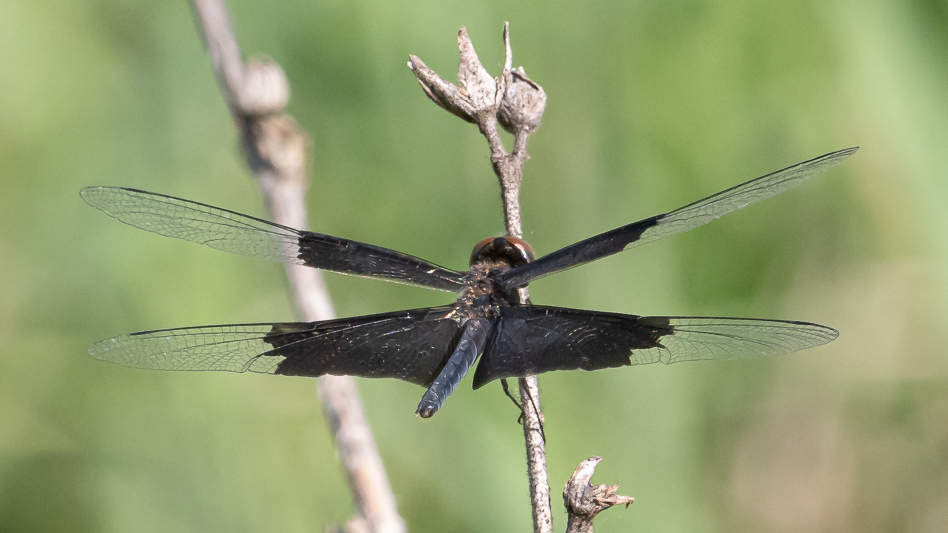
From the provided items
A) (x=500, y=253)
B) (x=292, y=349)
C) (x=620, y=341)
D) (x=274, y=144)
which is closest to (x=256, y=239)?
(x=292, y=349)

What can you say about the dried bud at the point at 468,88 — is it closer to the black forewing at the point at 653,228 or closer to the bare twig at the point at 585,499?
the black forewing at the point at 653,228

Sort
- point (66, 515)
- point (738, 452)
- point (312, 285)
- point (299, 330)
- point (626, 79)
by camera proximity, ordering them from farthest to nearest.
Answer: point (626, 79) → point (738, 452) → point (66, 515) → point (299, 330) → point (312, 285)

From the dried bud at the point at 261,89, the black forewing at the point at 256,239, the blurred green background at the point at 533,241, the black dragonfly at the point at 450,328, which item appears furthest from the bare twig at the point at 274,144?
the blurred green background at the point at 533,241

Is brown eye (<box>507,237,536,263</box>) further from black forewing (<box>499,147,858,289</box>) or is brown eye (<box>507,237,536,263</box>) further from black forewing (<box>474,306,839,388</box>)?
black forewing (<box>474,306,839,388</box>)

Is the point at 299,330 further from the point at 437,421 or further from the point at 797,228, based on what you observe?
the point at 797,228

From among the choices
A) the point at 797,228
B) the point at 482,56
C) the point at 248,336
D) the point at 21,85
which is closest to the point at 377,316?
the point at 248,336

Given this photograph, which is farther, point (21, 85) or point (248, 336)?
point (21, 85)
